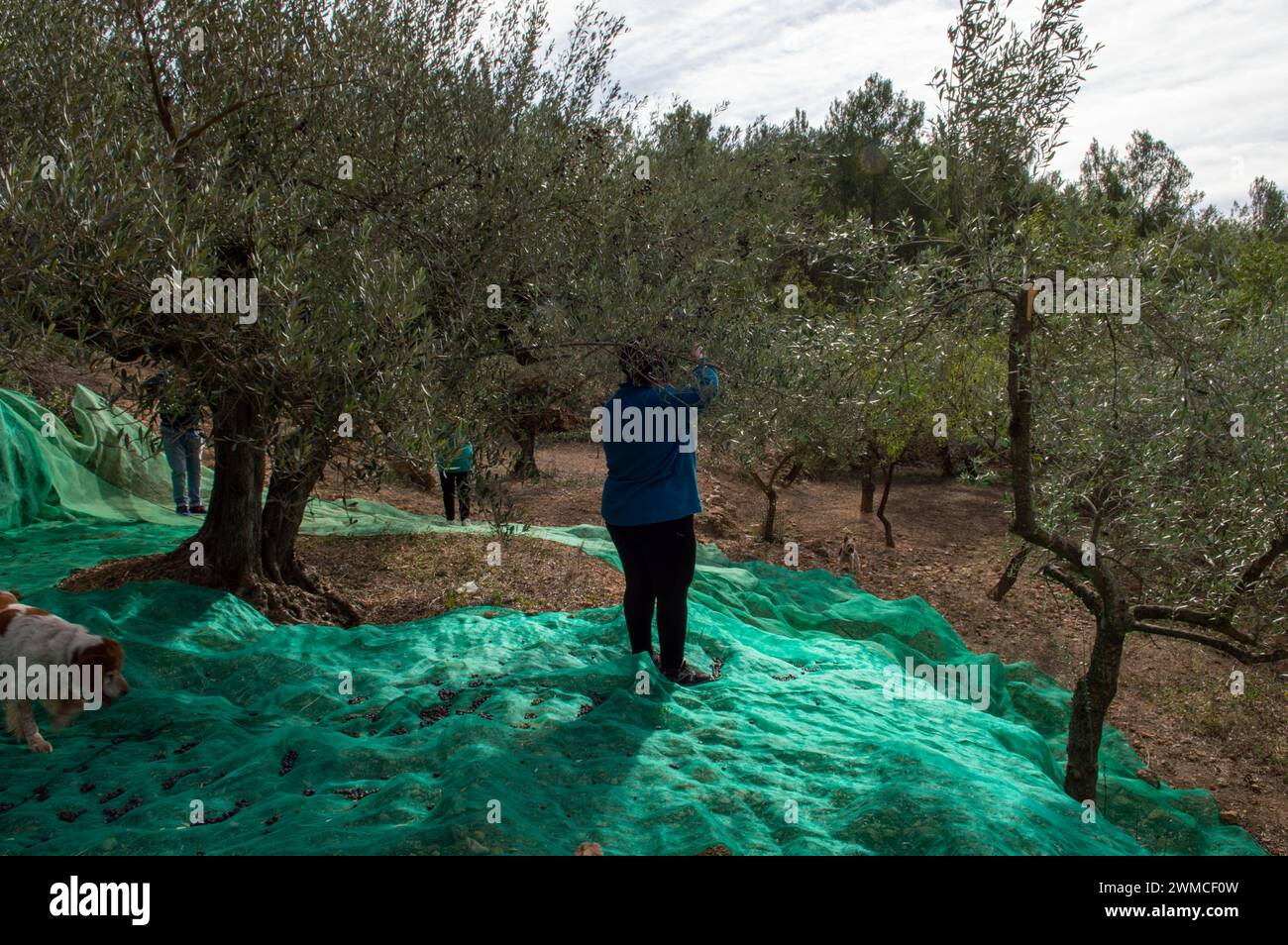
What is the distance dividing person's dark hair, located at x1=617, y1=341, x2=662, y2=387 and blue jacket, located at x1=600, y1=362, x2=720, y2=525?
0.06m

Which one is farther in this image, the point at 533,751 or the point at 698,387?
the point at 698,387

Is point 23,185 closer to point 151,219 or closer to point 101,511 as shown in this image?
point 151,219

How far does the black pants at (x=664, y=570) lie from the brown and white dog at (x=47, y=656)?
3114mm

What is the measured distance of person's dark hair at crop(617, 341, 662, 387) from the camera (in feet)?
17.9

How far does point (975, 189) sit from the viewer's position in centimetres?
507

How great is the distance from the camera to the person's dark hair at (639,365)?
5.44 meters

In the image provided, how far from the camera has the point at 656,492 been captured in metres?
5.55

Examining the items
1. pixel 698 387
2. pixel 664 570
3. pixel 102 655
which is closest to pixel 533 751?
pixel 664 570

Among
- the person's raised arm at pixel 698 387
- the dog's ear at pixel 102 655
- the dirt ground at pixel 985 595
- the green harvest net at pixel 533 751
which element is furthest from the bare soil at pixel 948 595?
the person's raised arm at pixel 698 387

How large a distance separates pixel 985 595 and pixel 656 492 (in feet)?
29.4

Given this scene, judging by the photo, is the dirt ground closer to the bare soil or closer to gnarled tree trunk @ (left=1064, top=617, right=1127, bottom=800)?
the bare soil

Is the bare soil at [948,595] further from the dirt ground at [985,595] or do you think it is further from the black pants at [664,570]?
the black pants at [664,570]

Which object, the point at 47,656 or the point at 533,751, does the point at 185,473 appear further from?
the point at 533,751
